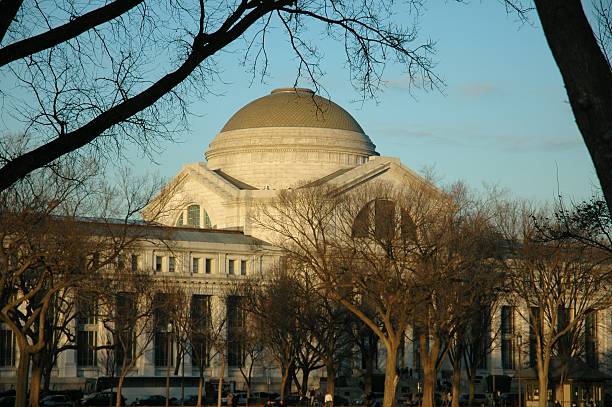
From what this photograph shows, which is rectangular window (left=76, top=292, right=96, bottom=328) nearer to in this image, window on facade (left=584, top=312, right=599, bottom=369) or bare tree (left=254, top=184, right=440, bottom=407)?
bare tree (left=254, top=184, right=440, bottom=407)

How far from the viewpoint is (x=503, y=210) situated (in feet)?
252

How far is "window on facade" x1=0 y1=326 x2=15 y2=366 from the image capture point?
10912cm

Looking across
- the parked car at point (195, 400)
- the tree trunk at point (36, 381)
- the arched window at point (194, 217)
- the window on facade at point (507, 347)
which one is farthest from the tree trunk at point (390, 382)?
the arched window at point (194, 217)

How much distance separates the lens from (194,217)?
14700 cm

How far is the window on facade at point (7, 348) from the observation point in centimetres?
10912

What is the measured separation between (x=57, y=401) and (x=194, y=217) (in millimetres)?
62243

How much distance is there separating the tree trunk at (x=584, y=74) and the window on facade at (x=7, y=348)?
347ft

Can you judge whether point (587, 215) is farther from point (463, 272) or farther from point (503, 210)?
point (503, 210)

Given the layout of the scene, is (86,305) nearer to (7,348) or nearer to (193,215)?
(7,348)

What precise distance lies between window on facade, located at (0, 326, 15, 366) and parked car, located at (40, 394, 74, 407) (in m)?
22.6

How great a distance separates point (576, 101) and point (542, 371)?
2540 inches

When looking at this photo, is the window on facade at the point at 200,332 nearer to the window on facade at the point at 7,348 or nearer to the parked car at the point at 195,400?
the parked car at the point at 195,400

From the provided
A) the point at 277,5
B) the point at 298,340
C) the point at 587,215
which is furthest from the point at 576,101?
the point at 298,340

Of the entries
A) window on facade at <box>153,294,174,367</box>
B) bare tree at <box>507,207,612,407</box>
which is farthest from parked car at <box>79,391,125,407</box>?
bare tree at <box>507,207,612,407</box>
